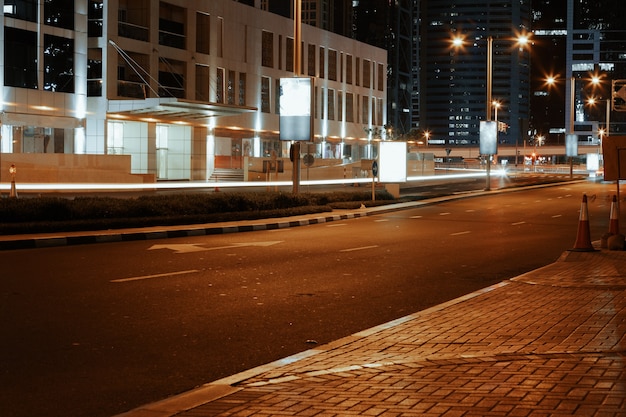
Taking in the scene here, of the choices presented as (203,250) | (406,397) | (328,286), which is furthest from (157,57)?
(406,397)

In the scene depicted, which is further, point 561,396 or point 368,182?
point 368,182

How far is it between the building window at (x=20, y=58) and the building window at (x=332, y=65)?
126 ft

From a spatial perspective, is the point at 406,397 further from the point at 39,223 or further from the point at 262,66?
the point at 262,66

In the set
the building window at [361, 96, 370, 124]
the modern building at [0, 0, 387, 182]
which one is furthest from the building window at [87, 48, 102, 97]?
the building window at [361, 96, 370, 124]

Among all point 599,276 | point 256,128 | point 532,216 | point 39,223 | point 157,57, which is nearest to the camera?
point 599,276

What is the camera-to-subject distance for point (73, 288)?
1216cm

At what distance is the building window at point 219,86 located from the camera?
65.4 meters

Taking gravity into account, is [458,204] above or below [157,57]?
below

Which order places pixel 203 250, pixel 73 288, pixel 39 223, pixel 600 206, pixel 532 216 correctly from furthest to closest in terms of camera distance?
pixel 600 206
pixel 532 216
pixel 39 223
pixel 203 250
pixel 73 288

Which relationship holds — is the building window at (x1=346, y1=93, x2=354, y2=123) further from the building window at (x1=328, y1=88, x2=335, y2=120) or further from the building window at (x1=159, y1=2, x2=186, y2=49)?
the building window at (x1=159, y1=2, x2=186, y2=49)

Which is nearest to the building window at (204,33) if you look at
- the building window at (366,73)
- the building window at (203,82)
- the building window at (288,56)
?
the building window at (203,82)

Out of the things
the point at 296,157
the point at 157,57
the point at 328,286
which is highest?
the point at 157,57

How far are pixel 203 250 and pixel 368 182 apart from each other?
42822mm

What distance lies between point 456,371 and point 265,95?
65713mm
